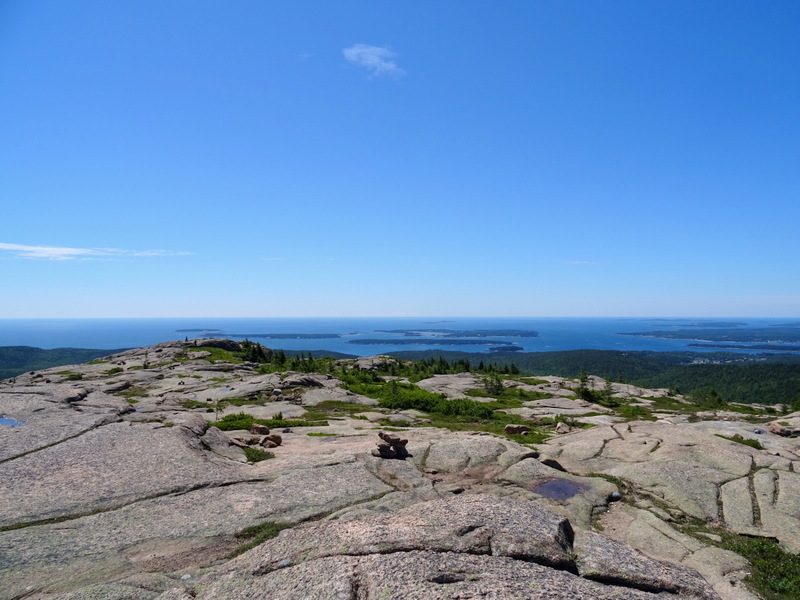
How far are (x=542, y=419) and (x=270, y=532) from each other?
2487 cm

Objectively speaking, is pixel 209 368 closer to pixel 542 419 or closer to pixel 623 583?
pixel 542 419

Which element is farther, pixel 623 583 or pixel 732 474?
pixel 732 474

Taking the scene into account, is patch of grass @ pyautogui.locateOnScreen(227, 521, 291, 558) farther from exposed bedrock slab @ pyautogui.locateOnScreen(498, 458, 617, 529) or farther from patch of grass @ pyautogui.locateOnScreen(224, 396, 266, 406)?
patch of grass @ pyautogui.locateOnScreen(224, 396, 266, 406)

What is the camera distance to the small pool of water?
12.3 metres

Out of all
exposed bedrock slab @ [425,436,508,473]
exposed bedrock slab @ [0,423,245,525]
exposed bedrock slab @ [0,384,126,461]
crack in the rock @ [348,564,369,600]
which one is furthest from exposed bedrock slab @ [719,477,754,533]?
exposed bedrock slab @ [0,384,126,461]

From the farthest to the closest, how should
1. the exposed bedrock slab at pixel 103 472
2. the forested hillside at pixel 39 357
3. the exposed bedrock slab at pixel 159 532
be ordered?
the forested hillside at pixel 39 357, the exposed bedrock slab at pixel 103 472, the exposed bedrock slab at pixel 159 532

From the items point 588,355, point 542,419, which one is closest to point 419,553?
point 542,419

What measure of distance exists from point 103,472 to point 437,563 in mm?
10342

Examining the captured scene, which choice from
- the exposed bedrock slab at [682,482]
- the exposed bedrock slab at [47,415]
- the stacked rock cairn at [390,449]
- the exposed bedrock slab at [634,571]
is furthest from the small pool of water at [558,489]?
the exposed bedrock slab at [47,415]

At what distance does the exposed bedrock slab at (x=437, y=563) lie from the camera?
239 inches

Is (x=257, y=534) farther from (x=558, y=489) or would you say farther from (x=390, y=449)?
(x=558, y=489)

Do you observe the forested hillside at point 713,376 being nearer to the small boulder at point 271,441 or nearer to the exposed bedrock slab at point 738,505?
the exposed bedrock slab at point 738,505

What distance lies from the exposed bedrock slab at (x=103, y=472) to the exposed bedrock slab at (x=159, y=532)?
2.17 ft

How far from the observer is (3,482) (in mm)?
10703
